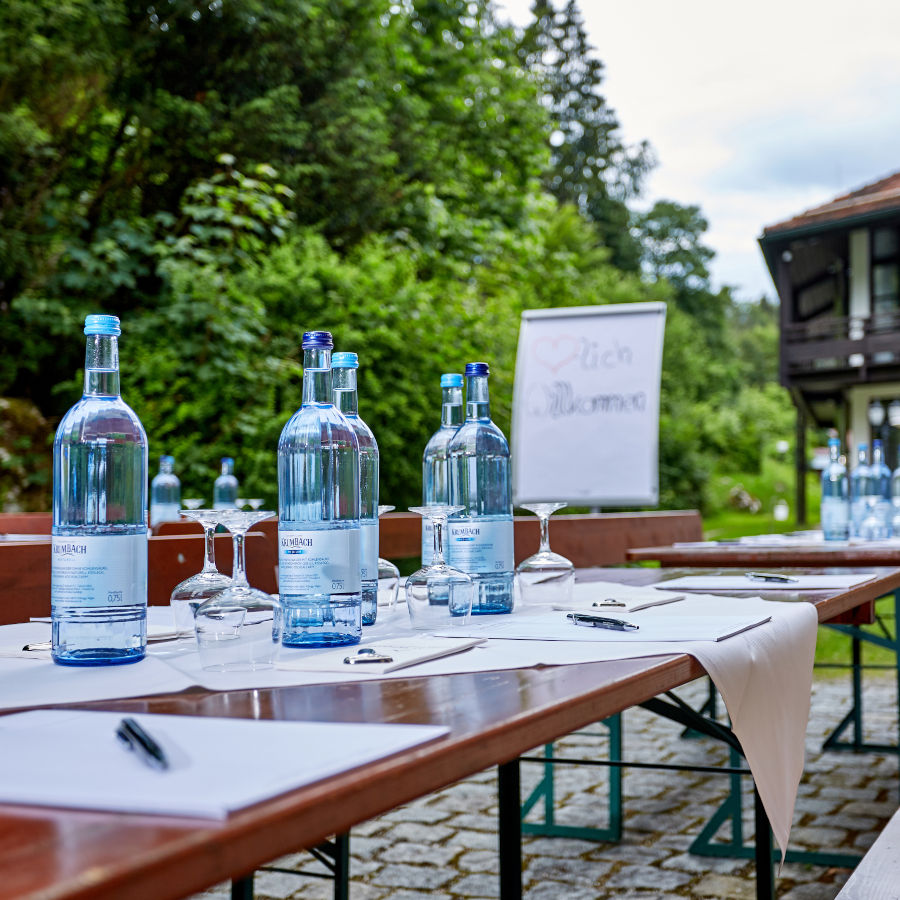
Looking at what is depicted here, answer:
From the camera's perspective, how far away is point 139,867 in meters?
0.47

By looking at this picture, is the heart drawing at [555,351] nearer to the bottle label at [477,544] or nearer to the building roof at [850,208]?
the bottle label at [477,544]

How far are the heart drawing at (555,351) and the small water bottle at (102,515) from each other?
15.1 feet

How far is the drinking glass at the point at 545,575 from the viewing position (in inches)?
65.2

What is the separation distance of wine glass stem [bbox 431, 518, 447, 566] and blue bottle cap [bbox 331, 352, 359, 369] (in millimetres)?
225

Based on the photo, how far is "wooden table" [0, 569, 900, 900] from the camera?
0.48 meters

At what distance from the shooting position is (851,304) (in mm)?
19672

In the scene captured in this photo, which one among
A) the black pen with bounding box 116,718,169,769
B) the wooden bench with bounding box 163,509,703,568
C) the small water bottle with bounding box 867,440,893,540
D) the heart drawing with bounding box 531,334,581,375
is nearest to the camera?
the black pen with bounding box 116,718,169,769

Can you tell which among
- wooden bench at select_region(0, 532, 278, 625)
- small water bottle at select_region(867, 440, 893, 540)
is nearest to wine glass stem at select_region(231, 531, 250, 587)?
wooden bench at select_region(0, 532, 278, 625)

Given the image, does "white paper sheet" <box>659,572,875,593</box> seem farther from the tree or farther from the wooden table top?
the tree

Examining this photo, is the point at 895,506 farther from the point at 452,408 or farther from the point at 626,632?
the point at 626,632

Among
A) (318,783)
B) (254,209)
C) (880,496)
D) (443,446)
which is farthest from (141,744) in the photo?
(254,209)

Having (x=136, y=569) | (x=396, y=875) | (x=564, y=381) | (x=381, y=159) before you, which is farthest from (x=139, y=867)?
(x=381, y=159)

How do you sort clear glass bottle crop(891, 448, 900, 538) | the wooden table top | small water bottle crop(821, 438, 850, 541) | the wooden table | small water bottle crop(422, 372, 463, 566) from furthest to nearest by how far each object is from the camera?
clear glass bottle crop(891, 448, 900, 538), small water bottle crop(821, 438, 850, 541), the wooden table top, small water bottle crop(422, 372, 463, 566), the wooden table

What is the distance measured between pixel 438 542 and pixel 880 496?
10.6ft
